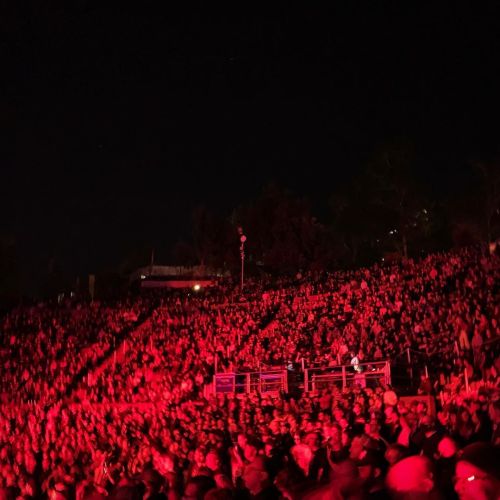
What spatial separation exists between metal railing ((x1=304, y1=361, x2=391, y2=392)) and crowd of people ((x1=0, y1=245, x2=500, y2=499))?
261 mm

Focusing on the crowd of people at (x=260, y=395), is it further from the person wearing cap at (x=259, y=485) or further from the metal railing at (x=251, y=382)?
the metal railing at (x=251, y=382)

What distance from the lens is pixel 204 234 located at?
147 feet

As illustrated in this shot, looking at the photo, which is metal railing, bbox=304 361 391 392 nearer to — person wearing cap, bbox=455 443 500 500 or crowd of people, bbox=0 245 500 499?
crowd of people, bbox=0 245 500 499

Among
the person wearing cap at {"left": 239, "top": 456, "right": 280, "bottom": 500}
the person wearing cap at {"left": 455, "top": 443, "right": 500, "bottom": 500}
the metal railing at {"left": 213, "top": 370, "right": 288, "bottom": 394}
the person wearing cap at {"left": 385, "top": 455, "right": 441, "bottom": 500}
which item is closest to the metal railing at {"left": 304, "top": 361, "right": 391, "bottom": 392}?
the metal railing at {"left": 213, "top": 370, "right": 288, "bottom": 394}

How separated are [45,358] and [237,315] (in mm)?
6235

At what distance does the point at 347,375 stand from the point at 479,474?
1118 cm

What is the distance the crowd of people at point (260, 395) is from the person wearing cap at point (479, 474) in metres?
0.01

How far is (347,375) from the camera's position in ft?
48.0

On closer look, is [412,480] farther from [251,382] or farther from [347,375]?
[251,382]

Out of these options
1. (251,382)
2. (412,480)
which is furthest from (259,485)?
(251,382)

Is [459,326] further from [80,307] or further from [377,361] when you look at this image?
[80,307]

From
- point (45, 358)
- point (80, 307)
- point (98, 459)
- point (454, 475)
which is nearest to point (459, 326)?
point (98, 459)

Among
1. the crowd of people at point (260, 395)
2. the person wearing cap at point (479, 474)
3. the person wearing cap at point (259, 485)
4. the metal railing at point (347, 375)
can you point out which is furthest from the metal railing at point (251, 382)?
the person wearing cap at point (479, 474)

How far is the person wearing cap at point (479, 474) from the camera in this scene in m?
3.35
